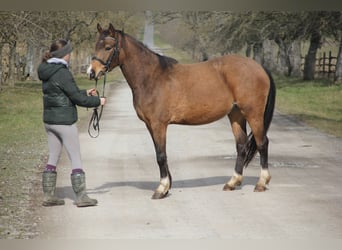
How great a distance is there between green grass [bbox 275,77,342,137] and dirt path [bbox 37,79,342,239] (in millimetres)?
1873

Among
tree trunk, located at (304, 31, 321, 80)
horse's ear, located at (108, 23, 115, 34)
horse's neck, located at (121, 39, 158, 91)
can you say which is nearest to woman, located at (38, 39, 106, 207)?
horse's ear, located at (108, 23, 115, 34)

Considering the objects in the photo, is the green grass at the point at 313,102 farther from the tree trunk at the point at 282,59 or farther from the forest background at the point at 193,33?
the forest background at the point at 193,33

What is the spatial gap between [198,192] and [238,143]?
0.58 metres

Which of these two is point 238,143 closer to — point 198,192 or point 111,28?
point 198,192

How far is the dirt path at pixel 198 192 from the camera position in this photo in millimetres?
5711

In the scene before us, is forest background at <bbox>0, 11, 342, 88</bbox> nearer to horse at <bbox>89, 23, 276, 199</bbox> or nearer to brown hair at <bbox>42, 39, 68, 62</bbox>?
horse at <bbox>89, 23, 276, 199</bbox>

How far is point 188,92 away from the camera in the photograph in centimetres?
685

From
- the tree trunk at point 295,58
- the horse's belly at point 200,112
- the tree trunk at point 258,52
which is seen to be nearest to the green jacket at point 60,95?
→ the horse's belly at point 200,112

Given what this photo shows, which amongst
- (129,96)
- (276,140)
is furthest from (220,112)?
(129,96)

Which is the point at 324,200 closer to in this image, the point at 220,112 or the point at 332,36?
the point at 220,112

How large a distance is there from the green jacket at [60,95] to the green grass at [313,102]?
225 inches

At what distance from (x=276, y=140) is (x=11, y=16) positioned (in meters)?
4.50

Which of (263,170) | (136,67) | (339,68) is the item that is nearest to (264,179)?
(263,170)

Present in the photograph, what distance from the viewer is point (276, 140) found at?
10281mm
